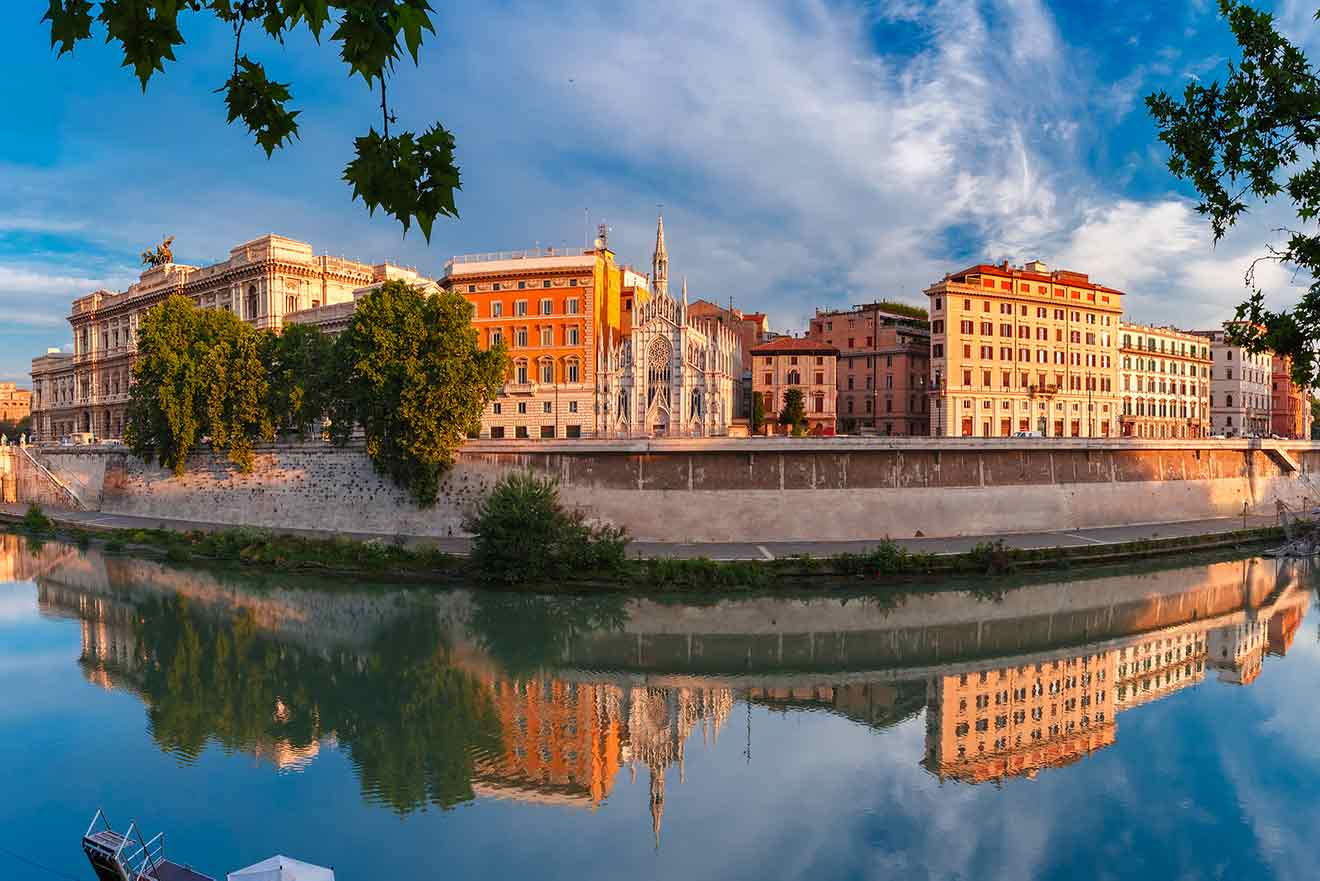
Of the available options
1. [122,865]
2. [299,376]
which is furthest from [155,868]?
[299,376]

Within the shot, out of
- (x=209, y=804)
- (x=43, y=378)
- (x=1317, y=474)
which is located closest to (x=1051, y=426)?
(x=1317, y=474)

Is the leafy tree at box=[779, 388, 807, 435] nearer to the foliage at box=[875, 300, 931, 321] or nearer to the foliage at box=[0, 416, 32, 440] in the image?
the foliage at box=[875, 300, 931, 321]

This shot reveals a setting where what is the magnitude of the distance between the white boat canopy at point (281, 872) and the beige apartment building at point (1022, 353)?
153 feet

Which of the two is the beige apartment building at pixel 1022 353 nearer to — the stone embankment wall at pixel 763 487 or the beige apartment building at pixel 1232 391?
the stone embankment wall at pixel 763 487

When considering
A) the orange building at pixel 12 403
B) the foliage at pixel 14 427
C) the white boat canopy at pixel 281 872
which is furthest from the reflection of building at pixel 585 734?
the orange building at pixel 12 403

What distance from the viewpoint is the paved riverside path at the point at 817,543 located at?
1216 inches

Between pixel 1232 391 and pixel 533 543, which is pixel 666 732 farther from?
pixel 1232 391

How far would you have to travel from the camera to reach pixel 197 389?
3841 cm

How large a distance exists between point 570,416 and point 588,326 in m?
4.92

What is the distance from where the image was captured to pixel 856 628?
2494cm

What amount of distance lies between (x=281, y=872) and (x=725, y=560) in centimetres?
2024

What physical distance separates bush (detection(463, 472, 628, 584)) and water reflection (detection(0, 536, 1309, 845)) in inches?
45.3

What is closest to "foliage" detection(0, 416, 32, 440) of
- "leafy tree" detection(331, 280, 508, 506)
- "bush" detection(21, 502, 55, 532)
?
"bush" detection(21, 502, 55, 532)

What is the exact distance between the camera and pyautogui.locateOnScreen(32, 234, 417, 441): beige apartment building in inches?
2160
